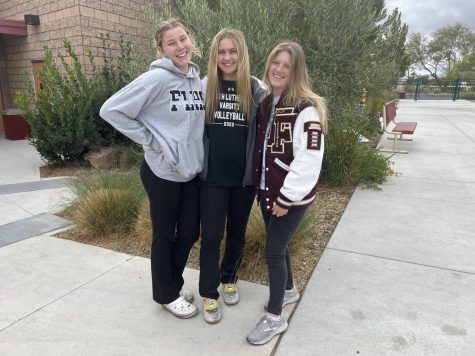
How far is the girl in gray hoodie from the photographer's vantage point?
2.22 metres

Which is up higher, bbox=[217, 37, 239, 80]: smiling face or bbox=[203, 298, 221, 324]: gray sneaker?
bbox=[217, 37, 239, 80]: smiling face

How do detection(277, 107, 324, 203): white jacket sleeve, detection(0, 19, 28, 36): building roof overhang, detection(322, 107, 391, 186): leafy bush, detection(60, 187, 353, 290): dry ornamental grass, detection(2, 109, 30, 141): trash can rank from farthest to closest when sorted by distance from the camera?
detection(2, 109, 30, 141): trash can
detection(0, 19, 28, 36): building roof overhang
detection(322, 107, 391, 186): leafy bush
detection(60, 187, 353, 290): dry ornamental grass
detection(277, 107, 324, 203): white jacket sleeve

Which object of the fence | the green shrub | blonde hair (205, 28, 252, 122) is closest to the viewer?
blonde hair (205, 28, 252, 122)

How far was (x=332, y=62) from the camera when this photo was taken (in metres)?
5.07

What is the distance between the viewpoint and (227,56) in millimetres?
2287

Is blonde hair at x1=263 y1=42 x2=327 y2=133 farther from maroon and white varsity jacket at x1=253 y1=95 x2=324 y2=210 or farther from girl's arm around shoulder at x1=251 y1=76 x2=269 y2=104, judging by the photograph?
girl's arm around shoulder at x1=251 y1=76 x2=269 y2=104

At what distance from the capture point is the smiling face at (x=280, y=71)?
2195 mm

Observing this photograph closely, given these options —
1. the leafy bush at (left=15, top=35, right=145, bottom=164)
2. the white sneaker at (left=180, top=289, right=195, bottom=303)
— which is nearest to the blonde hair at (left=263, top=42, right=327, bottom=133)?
the white sneaker at (left=180, top=289, right=195, bottom=303)

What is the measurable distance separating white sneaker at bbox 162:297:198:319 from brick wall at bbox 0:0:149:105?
6497 mm

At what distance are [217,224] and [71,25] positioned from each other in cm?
694

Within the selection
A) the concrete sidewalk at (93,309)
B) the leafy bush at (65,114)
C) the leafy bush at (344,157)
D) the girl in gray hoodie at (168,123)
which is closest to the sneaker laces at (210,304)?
the concrete sidewalk at (93,309)

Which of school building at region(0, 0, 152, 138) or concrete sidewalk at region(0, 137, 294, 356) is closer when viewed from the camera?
concrete sidewalk at region(0, 137, 294, 356)

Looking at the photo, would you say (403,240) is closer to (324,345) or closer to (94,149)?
(324,345)

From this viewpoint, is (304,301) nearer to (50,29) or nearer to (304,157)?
(304,157)
